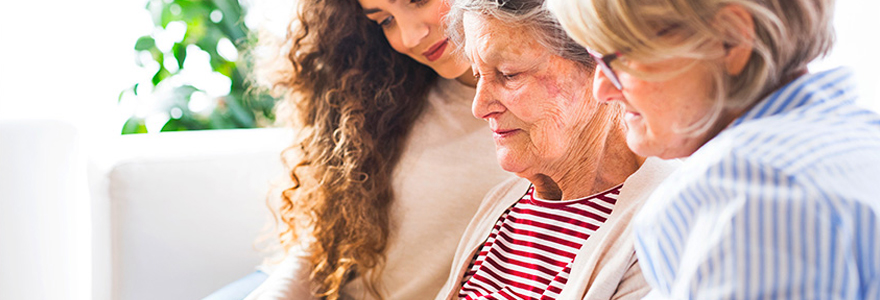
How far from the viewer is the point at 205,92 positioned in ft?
8.84

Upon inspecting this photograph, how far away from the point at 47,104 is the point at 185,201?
59.2 inches

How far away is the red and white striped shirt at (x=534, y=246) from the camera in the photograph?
3.30 feet

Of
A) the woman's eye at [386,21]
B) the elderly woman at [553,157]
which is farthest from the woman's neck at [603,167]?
the woman's eye at [386,21]

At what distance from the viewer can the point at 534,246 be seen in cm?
108

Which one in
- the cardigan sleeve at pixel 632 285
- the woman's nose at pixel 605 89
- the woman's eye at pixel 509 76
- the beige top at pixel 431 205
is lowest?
the beige top at pixel 431 205

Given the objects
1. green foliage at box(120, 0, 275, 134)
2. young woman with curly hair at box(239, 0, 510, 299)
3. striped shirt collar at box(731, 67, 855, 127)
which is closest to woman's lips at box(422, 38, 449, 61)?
young woman with curly hair at box(239, 0, 510, 299)

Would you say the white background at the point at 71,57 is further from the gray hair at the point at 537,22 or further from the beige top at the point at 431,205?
the gray hair at the point at 537,22

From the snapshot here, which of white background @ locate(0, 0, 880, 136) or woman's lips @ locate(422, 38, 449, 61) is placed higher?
woman's lips @ locate(422, 38, 449, 61)

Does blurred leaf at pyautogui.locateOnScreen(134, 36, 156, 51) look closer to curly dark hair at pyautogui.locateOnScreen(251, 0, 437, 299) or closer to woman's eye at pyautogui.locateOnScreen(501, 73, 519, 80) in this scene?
curly dark hair at pyautogui.locateOnScreen(251, 0, 437, 299)

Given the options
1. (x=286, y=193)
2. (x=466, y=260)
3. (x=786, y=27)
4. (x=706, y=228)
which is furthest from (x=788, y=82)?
(x=286, y=193)

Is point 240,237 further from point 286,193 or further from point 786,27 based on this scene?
point 786,27

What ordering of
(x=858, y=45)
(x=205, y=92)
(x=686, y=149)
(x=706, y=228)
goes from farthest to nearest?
(x=205, y=92) < (x=858, y=45) < (x=686, y=149) < (x=706, y=228)

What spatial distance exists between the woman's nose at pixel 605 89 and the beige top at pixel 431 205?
2.40 ft

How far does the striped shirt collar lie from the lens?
1.88ft
